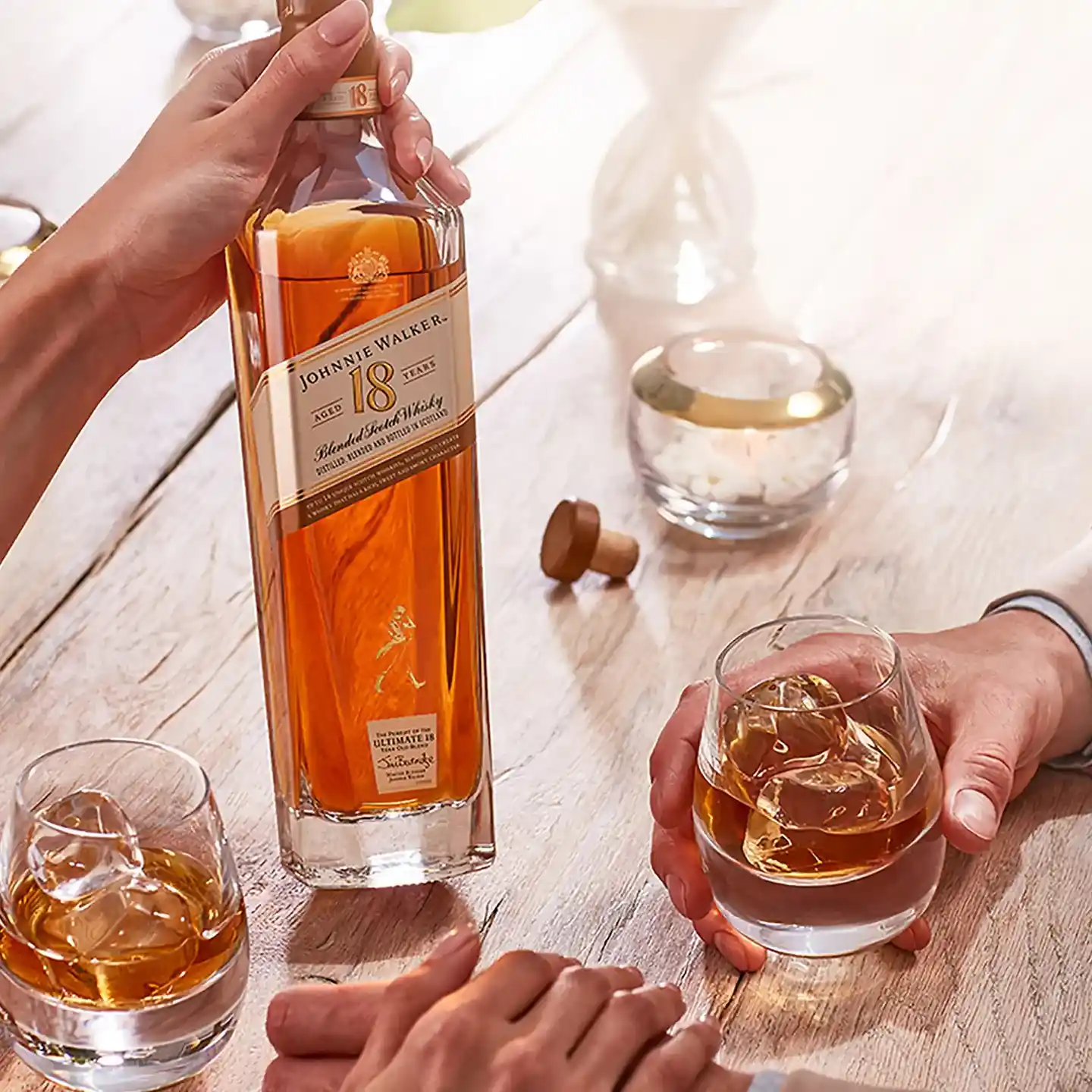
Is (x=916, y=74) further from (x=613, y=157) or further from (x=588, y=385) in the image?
(x=588, y=385)

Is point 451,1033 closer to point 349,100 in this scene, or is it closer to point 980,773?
point 980,773

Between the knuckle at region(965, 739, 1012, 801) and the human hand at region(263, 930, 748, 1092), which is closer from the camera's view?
the human hand at region(263, 930, 748, 1092)

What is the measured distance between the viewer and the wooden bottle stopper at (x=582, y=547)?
1215 mm

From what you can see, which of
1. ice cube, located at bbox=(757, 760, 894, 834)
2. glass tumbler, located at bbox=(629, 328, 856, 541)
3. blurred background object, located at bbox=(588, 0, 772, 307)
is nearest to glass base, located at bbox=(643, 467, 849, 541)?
glass tumbler, located at bbox=(629, 328, 856, 541)

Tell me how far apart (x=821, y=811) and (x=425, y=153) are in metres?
0.37

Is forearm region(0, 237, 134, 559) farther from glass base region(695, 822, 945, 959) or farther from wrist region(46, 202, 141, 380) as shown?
glass base region(695, 822, 945, 959)

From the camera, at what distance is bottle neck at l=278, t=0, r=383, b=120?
862mm

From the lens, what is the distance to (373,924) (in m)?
0.97

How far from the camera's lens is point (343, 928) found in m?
0.96

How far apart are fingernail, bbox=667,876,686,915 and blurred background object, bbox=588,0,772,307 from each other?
0.73 m

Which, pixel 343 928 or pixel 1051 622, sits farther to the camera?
pixel 1051 622

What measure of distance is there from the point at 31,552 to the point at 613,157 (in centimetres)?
66

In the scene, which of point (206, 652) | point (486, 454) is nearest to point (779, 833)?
point (206, 652)

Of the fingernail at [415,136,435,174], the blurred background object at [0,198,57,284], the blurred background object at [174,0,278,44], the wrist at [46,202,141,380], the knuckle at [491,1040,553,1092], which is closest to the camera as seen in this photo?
the knuckle at [491,1040,553,1092]
